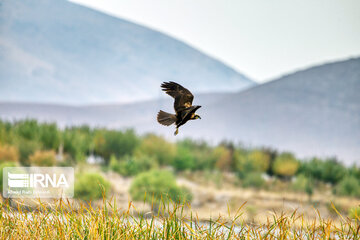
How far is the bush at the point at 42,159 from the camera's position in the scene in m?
12.1

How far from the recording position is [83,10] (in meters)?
42.2

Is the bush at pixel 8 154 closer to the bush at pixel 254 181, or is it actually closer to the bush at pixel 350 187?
the bush at pixel 254 181

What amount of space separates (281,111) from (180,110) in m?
37.6

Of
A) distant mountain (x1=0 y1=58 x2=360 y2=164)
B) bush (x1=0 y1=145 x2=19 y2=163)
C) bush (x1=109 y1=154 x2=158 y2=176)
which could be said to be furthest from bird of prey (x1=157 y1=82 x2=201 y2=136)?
distant mountain (x1=0 y1=58 x2=360 y2=164)

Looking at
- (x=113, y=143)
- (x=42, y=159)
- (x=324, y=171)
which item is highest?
(x=113, y=143)

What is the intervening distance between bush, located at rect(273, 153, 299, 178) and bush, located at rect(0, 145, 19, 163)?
8666 millimetres

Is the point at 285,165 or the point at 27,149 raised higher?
the point at 27,149

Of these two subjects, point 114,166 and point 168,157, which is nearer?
point 114,166

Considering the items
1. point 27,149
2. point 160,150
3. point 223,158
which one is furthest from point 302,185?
point 27,149

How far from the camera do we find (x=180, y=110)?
2168mm

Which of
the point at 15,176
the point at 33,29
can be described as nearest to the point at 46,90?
the point at 33,29

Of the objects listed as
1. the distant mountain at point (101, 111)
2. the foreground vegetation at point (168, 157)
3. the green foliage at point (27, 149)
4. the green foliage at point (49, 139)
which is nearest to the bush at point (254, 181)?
the foreground vegetation at point (168, 157)

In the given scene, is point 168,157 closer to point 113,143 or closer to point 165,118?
point 113,143

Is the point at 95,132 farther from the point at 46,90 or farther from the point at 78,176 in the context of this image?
the point at 46,90
